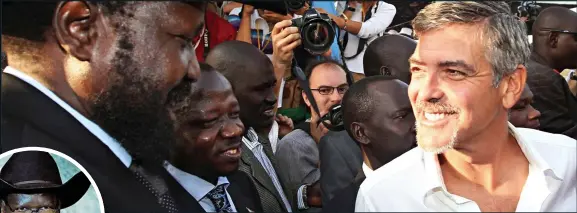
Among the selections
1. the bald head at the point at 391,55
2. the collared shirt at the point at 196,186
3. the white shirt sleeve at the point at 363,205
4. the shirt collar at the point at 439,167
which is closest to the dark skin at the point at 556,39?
the bald head at the point at 391,55

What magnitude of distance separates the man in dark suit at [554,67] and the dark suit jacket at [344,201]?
1320 mm

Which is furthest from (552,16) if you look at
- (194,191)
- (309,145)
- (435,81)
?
(194,191)

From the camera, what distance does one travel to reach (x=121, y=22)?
153 centimetres

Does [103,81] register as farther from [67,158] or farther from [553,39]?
[553,39]

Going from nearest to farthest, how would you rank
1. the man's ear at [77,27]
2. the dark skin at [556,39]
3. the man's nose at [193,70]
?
the man's ear at [77,27], the man's nose at [193,70], the dark skin at [556,39]

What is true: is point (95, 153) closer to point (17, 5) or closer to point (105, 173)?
point (105, 173)

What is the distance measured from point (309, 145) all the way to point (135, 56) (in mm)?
993

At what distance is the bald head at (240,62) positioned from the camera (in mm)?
2256

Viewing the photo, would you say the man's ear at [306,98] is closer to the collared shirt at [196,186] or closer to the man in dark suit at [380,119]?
the man in dark suit at [380,119]

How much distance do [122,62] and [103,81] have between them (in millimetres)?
58

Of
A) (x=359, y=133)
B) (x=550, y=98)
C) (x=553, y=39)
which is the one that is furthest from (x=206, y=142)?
(x=553, y=39)

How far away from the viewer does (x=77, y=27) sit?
4.83 ft

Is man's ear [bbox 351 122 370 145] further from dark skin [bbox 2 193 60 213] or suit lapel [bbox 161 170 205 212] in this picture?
dark skin [bbox 2 193 60 213]

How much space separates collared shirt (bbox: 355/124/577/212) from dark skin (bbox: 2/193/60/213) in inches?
30.1
